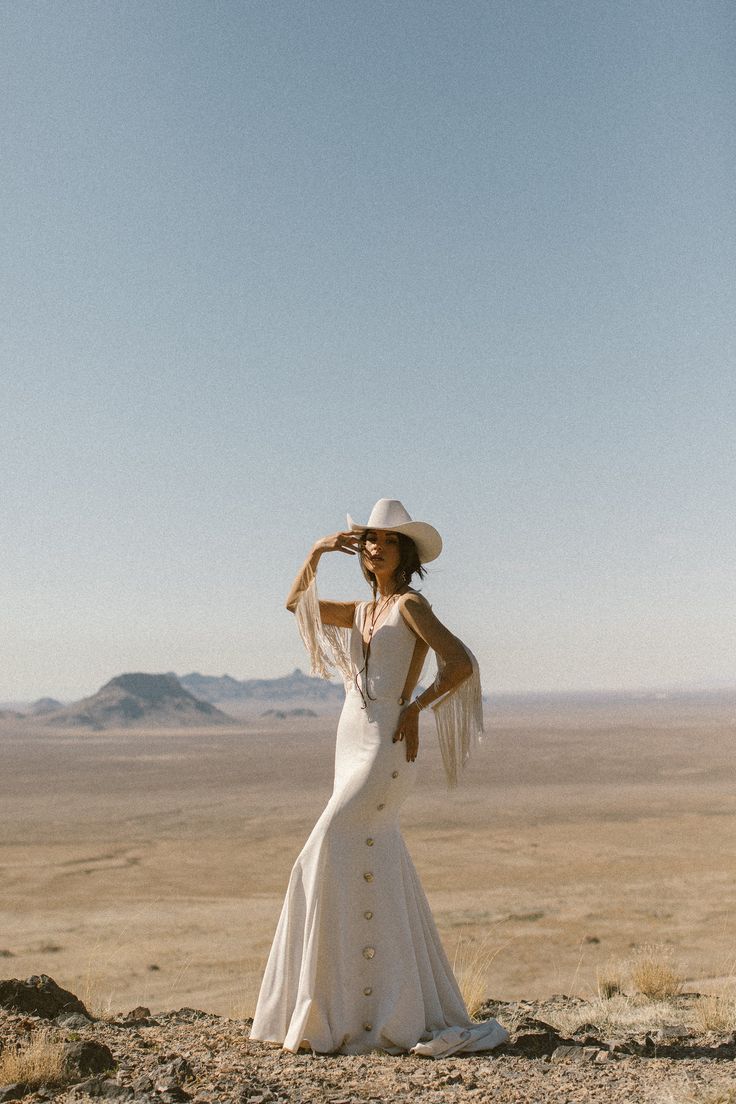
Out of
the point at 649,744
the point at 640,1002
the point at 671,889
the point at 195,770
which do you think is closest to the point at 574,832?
the point at 671,889

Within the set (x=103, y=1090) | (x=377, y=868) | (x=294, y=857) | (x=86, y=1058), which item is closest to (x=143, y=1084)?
(x=103, y=1090)

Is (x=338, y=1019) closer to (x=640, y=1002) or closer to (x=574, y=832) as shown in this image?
(x=640, y=1002)

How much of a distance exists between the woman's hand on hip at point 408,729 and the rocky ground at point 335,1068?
1.18 meters

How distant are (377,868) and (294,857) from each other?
14844 millimetres

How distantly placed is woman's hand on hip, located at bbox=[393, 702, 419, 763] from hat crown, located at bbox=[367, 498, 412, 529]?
78 cm

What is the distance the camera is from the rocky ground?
349cm

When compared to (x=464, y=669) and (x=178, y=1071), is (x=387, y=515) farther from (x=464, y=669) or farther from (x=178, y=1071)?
(x=178, y=1071)

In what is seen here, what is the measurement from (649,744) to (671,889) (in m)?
39.8

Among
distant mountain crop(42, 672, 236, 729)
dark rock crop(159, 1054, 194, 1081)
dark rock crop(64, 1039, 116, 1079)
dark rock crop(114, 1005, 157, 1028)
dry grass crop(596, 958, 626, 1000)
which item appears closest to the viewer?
dark rock crop(159, 1054, 194, 1081)

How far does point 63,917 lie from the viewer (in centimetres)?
1391

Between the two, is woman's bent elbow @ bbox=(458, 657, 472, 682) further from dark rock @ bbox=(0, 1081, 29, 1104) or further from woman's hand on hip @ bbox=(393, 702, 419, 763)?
dark rock @ bbox=(0, 1081, 29, 1104)

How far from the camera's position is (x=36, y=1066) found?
374cm

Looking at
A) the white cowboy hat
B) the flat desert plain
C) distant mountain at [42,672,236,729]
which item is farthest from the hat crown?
distant mountain at [42,672,236,729]

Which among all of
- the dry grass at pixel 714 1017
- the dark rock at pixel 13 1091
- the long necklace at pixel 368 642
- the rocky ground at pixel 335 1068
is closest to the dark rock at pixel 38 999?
the rocky ground at pixel 335 1068
